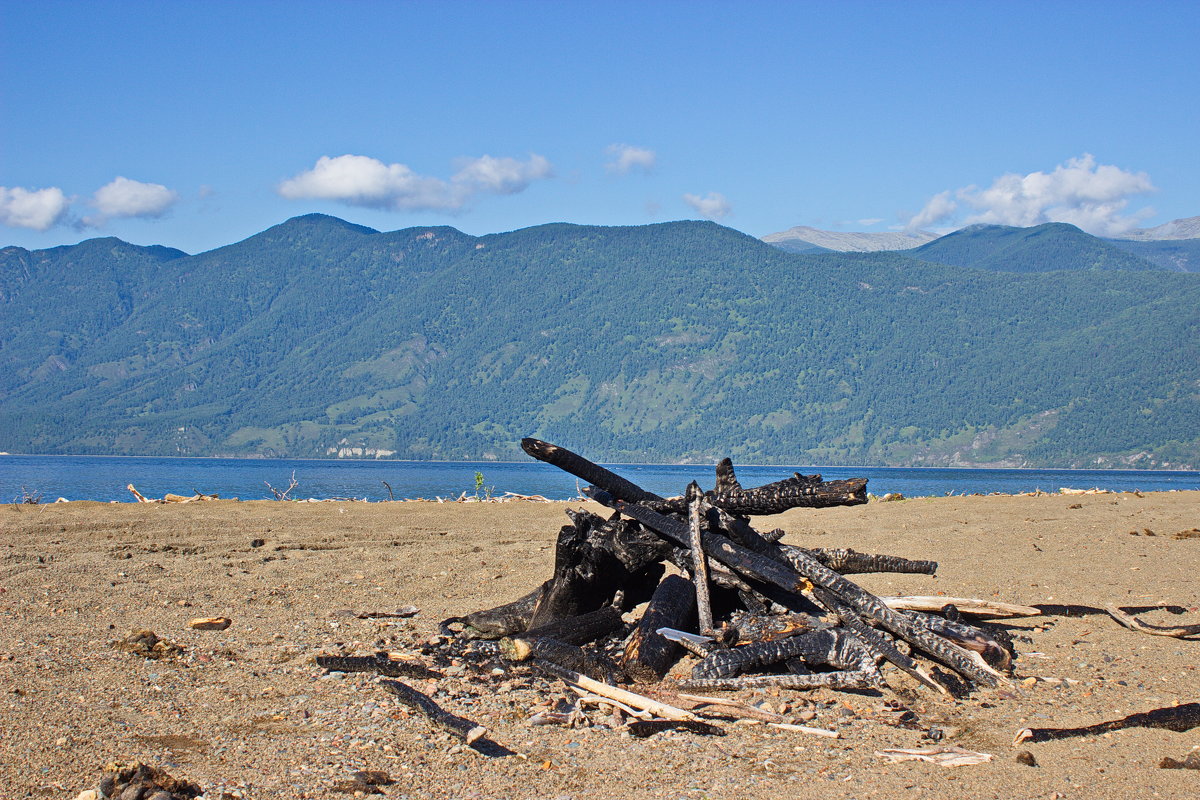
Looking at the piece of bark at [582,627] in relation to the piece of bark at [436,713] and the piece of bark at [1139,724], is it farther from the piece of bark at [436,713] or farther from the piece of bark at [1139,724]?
the piece of bark at [1139,724]

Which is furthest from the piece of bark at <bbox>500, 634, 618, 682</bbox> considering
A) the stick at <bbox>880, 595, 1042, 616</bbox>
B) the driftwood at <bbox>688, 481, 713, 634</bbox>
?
the stick at <bbox>880, 595, 1042, 616</bbox>

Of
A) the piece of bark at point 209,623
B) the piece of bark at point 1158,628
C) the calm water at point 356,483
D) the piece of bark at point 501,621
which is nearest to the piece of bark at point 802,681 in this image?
the piece of bark at point 501,621

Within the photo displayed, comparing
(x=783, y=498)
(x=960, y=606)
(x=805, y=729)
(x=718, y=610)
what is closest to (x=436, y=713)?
(x=805, y=729)

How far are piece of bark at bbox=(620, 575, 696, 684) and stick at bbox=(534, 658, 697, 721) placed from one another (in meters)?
0.42

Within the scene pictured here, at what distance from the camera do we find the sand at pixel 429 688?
4852 millimetres

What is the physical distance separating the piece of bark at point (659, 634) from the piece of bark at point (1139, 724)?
2.42 meters

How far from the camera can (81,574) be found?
33.3 ft

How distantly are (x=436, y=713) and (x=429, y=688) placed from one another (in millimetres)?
815

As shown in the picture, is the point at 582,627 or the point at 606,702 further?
the point at 582,627

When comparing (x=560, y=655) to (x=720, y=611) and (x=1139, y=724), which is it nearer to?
(x=720, y=611)

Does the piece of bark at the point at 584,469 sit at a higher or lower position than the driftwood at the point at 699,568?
higher

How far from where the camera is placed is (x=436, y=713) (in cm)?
572

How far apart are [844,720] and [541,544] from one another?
8.76 m

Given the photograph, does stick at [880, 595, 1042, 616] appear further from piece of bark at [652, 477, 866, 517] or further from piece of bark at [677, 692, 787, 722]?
piece of bark at [677, 692, 787, 722]
